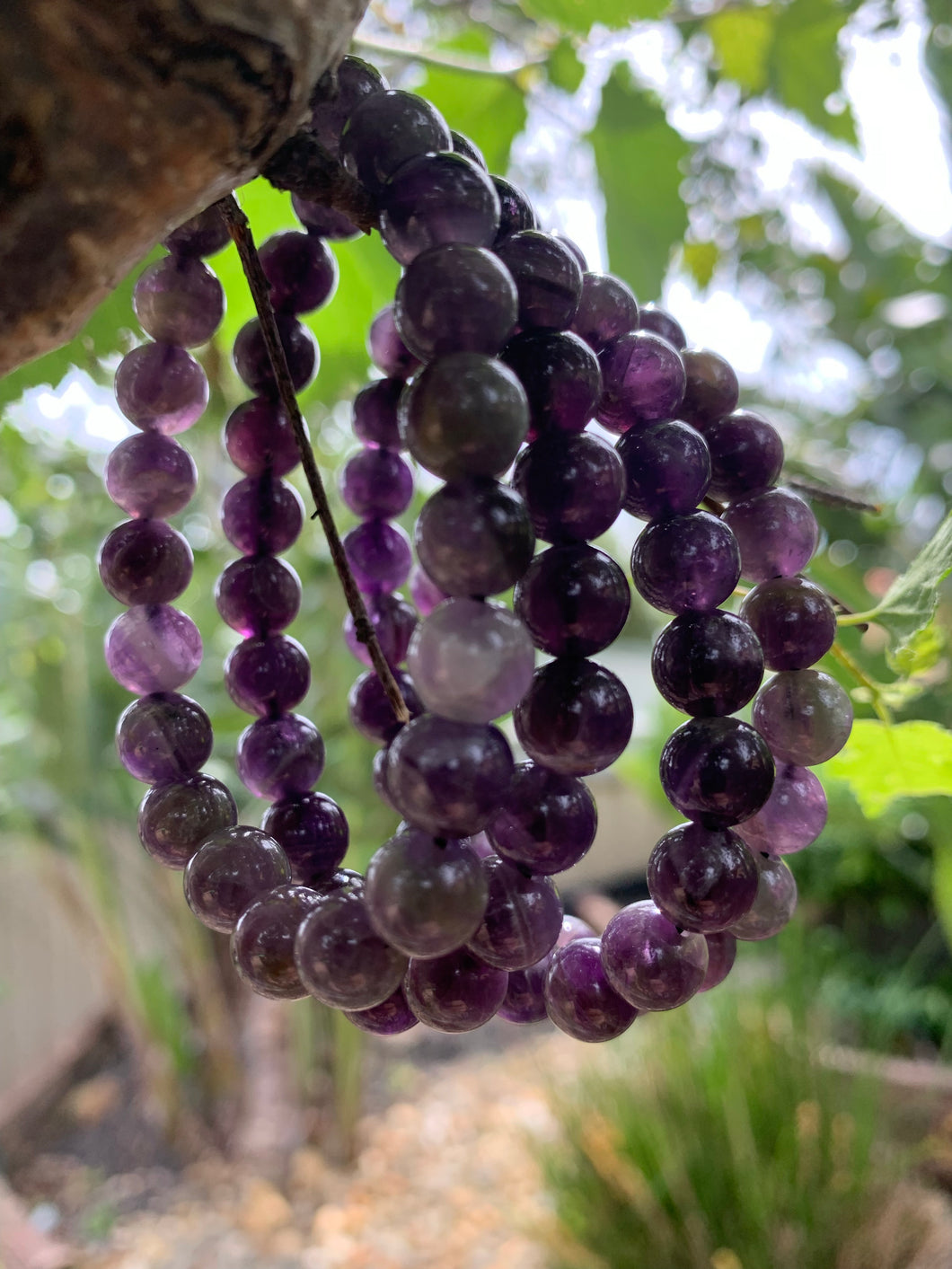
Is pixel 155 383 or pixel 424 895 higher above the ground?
pixel 155 383

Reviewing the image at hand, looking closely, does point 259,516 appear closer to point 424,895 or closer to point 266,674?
point 266,674

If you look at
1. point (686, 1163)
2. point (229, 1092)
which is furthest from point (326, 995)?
point (229, 1092)

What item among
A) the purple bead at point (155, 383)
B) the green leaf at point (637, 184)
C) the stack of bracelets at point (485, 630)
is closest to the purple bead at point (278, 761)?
the stack of bracelets at point (485, 630)

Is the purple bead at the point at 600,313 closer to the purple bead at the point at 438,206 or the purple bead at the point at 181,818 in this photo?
the purple bead at the point at 438,206

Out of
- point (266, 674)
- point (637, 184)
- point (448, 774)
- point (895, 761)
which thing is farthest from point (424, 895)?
point (637, 184)

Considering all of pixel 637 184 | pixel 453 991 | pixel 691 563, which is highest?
pixel 637 184

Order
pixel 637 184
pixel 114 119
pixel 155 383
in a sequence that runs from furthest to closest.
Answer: pixel 637 184 < pixel 155 383 < pixel 114 119

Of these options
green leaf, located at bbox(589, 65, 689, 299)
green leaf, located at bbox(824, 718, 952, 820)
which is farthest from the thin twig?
green leaf, located at bbox(589, 65, 689, 299)
